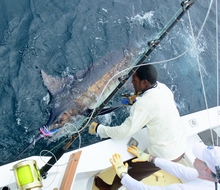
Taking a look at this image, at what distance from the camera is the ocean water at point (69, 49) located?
3980mm

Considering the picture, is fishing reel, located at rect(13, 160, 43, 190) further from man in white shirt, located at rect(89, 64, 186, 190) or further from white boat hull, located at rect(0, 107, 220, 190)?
man in white shirt, located at rect(89, 64, 186, 190)

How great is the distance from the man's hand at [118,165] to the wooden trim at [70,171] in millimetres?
450

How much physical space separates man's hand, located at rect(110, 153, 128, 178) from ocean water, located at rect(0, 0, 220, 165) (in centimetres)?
98

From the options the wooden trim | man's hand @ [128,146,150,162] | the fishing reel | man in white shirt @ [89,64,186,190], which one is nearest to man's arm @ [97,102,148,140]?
man in white shirt @ [89,64,186,190]

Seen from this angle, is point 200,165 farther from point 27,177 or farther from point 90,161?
point 27,177

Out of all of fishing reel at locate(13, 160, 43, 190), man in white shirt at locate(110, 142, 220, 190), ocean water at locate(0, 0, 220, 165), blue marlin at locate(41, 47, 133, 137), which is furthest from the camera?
blue marlin at locate(41, 47, 133, 137)

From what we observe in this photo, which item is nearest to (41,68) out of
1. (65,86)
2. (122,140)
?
(65,86)

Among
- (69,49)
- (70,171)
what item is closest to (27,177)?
(70,171)

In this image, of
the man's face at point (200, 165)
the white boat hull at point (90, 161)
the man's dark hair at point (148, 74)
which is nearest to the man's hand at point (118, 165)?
the white boat hull at point (90, 161)

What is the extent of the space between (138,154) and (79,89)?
1.73 metres

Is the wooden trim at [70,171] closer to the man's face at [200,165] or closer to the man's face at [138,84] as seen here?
the man's face at [138,84]

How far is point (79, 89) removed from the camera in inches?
179

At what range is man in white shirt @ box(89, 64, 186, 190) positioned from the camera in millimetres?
3021

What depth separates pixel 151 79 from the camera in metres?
3.07
